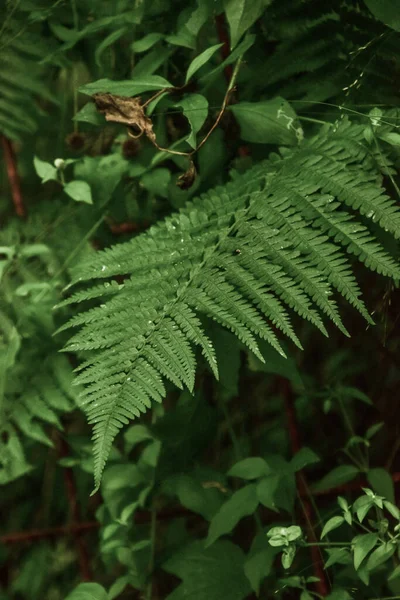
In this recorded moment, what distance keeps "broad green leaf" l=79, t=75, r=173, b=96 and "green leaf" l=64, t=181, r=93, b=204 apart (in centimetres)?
23

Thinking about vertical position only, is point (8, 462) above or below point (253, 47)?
below

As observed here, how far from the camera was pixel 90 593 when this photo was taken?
4.15ft

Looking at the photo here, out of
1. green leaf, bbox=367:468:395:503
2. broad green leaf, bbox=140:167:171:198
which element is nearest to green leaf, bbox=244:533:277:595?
green leaf, bbox=367:468:395:503


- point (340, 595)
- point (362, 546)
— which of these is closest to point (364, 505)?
point (362, 546)

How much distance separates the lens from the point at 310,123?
4.34ft

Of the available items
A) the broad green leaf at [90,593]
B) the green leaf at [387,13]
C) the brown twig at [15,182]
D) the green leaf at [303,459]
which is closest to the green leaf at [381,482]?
the green leaf at [303,459]

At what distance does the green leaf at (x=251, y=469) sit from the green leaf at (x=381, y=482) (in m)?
0.20

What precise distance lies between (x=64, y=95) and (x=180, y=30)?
1.97ft

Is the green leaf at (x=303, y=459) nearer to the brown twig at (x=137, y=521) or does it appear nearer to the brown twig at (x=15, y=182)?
the brown twig at (x=137, y=521)

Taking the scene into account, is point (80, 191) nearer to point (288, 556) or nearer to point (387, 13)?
point (387, 13)

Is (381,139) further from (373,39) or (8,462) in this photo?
(8,462)

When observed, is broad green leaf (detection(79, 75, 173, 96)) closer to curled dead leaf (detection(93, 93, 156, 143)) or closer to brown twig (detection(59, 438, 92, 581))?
curled dead leaf (detection(93, 93, 156, 143))

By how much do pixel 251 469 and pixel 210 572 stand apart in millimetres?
212

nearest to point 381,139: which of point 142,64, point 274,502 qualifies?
point 142,64
